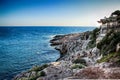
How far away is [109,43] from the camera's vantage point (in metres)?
39.4

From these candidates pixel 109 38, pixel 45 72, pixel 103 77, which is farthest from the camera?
pixel 109 38

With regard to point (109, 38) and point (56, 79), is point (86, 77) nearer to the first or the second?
point (56, 79)

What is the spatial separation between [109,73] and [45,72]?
9.31 metres

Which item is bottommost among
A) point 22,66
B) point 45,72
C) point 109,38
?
point 22,66

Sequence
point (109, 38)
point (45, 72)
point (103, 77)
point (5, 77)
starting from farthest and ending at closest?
point (5, 77) < point (109, 38) < point (45, 72) < point (103, 77)

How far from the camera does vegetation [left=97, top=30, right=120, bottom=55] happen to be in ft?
120

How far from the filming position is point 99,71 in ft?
74.3

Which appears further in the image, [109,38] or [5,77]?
[5,77]

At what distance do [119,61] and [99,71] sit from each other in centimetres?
473

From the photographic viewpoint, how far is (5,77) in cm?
4659

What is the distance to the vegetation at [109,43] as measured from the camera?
3660 centimetres

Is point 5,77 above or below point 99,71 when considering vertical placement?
below

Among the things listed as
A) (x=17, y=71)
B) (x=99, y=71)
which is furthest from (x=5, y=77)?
(x=99, y=71)

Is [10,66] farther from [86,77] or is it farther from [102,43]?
[86,77]
